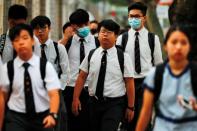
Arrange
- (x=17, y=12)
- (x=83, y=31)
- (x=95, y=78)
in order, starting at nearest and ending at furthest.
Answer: (x=17, y=12) < (x=95, y=78) < (x=83, y=31)

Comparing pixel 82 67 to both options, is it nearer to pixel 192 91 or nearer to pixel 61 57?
pixel 61 57

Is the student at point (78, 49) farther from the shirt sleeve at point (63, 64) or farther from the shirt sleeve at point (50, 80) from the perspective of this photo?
the shirt sleeve at point (50, 80)

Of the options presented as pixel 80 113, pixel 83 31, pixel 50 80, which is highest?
pixel 83 31

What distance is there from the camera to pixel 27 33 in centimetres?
841

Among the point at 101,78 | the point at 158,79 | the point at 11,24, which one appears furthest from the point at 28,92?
the point at 101,78

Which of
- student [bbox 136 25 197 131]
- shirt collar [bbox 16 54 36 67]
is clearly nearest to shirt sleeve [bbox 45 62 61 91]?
shirt collar [bbox 16 54 36 67]

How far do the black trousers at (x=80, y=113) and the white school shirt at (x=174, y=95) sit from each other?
178 inches

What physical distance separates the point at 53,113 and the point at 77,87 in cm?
266

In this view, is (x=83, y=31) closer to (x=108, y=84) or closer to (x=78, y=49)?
(x=78, y=49)

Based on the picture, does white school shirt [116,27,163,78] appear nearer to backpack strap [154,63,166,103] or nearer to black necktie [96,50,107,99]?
black necktie [96,50,107,99]

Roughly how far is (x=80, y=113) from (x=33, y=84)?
12.5ft

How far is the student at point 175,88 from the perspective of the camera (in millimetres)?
7395

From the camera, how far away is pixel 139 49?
1142 centimetres

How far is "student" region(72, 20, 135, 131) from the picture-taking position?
10.3 metres
